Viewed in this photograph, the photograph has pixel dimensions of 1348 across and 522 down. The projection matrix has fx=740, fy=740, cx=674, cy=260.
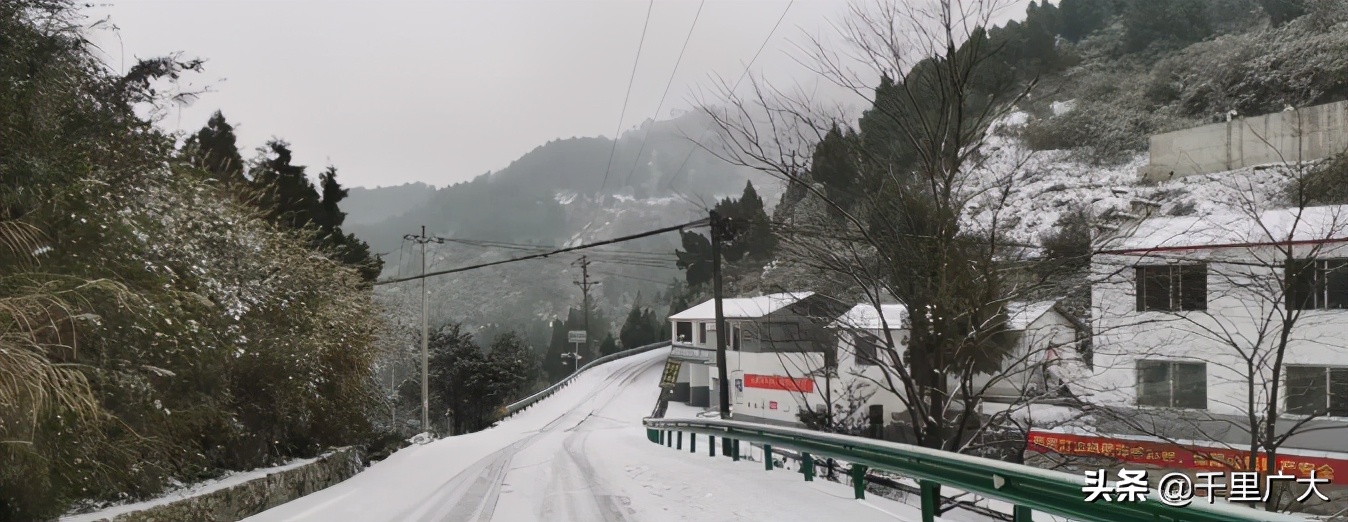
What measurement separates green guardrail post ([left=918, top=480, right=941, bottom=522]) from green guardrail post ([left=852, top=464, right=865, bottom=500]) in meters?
1.17

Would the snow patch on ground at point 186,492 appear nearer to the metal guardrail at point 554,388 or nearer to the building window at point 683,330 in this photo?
the metal guardrail at point 554,388

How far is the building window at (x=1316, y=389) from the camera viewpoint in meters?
11.3

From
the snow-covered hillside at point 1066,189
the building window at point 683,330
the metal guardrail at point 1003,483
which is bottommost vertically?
the building window at point 683,330

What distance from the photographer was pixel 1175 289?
1116 cm

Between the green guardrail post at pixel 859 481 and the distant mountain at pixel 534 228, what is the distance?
39405 mm

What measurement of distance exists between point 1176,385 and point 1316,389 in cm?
227

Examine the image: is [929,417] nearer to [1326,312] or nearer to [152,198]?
[1326,312]

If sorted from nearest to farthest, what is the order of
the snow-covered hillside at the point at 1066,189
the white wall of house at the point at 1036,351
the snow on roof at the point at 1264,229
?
the white wall of house at the point at 1036,351, the snow on roof at the point at 1264,229, the snow-covered hillside at the point at 1066,189

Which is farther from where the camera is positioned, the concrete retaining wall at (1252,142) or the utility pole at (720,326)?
the utility pole at (720,326)

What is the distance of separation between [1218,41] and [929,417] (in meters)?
42.7

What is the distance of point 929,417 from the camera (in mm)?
8148

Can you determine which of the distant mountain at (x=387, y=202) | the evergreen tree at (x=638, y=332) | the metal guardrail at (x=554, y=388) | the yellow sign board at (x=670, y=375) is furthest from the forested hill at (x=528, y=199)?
the yellow sign board at (x=670, y=375)

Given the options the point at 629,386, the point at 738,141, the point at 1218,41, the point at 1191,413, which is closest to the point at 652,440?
the point at 1191,413

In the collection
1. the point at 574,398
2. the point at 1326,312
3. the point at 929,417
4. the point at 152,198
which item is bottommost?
the point at 574,398
